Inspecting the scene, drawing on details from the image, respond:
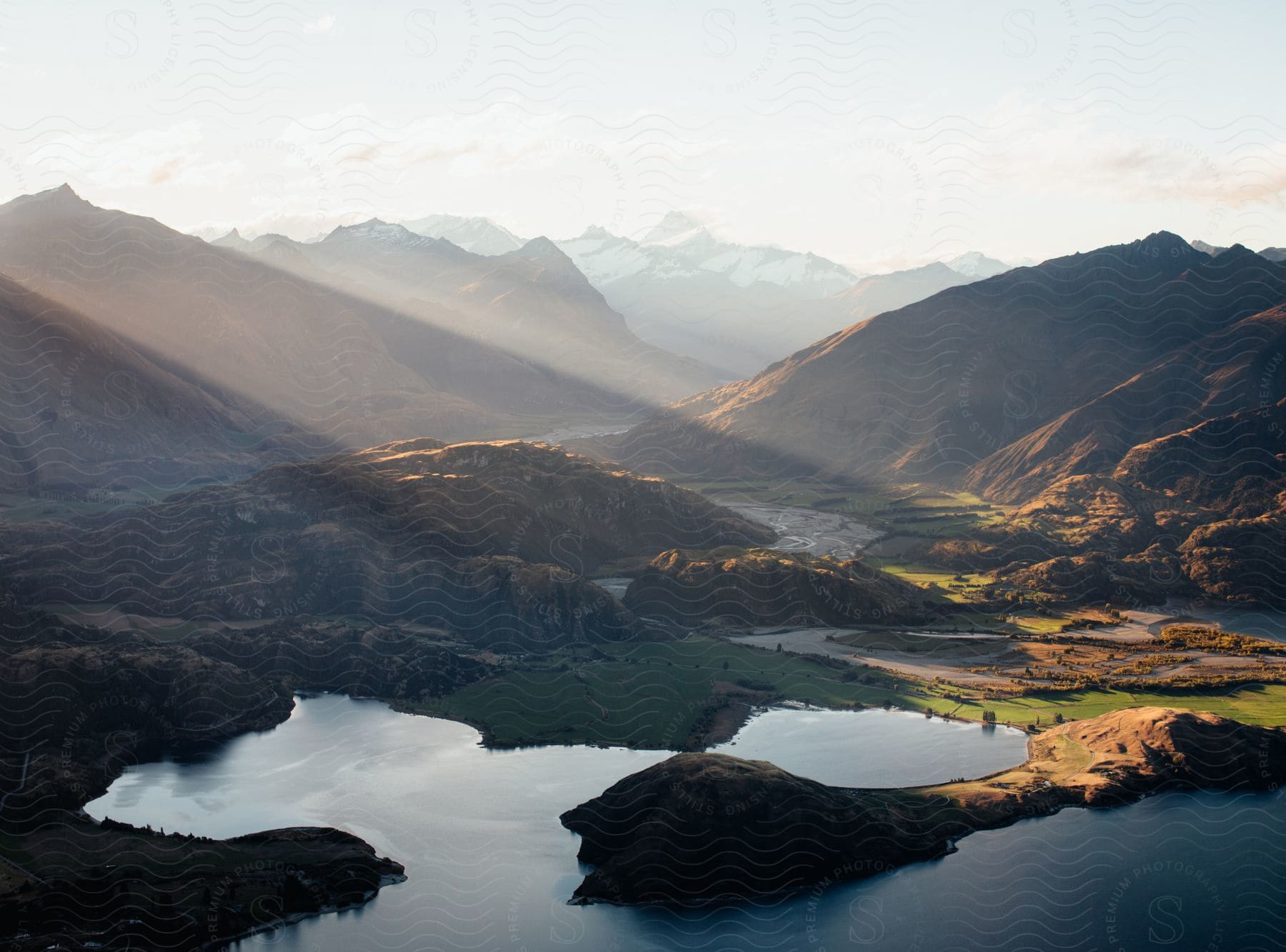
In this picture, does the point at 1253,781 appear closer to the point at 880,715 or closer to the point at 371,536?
the point at 880,715

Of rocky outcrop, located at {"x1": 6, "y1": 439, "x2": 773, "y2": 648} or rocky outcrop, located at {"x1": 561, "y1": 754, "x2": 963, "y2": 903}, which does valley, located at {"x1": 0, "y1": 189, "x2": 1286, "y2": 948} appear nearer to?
rocky outcrop, located at {"x1": 561, "y1": 754, "x2": 963, "y2": 903}

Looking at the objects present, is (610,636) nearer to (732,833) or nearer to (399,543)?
(399,543)

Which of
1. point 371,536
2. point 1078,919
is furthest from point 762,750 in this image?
point 371,536

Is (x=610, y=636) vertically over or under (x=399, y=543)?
under

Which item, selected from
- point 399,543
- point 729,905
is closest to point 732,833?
point 729,905

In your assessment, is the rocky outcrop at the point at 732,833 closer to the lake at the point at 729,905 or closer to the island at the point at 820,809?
the island at the point at 820,809

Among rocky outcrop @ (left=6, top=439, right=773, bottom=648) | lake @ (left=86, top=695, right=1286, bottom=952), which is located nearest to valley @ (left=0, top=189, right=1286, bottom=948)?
rocky outcrop @ (left=6, top=439, right=773, bottom=648)
